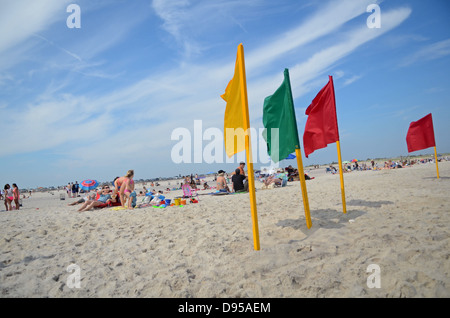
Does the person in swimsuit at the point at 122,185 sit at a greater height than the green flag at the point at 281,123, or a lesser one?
lesser

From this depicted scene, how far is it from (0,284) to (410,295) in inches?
196

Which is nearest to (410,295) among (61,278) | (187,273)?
(187,273)

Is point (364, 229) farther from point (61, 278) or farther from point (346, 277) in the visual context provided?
point (61, 278)

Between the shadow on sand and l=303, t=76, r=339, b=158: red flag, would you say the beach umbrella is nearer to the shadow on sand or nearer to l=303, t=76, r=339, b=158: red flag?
the shadow on sand

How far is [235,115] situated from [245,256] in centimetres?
229

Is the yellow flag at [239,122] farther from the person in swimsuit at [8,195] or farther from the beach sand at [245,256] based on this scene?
the person in swimsuit at [8,195]

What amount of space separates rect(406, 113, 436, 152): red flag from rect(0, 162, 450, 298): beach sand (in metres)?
6.11

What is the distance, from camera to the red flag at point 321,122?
210 inches

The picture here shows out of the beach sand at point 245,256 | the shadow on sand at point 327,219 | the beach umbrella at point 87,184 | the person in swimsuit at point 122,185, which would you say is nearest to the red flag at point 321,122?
the shadow on sand at point 327,219

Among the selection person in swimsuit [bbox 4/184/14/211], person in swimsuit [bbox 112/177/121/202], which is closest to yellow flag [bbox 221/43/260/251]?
person in swimsuit [bbox 112/177/121/202]

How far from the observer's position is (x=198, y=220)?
621 cm

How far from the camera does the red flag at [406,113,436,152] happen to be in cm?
1064

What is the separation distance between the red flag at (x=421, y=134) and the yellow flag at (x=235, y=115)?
1105cm

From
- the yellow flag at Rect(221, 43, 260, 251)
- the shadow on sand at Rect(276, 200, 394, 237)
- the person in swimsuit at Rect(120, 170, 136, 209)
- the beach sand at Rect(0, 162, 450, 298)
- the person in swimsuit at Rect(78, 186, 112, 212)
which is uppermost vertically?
the yellow flag at Rect(221, 43, 260, 251)
